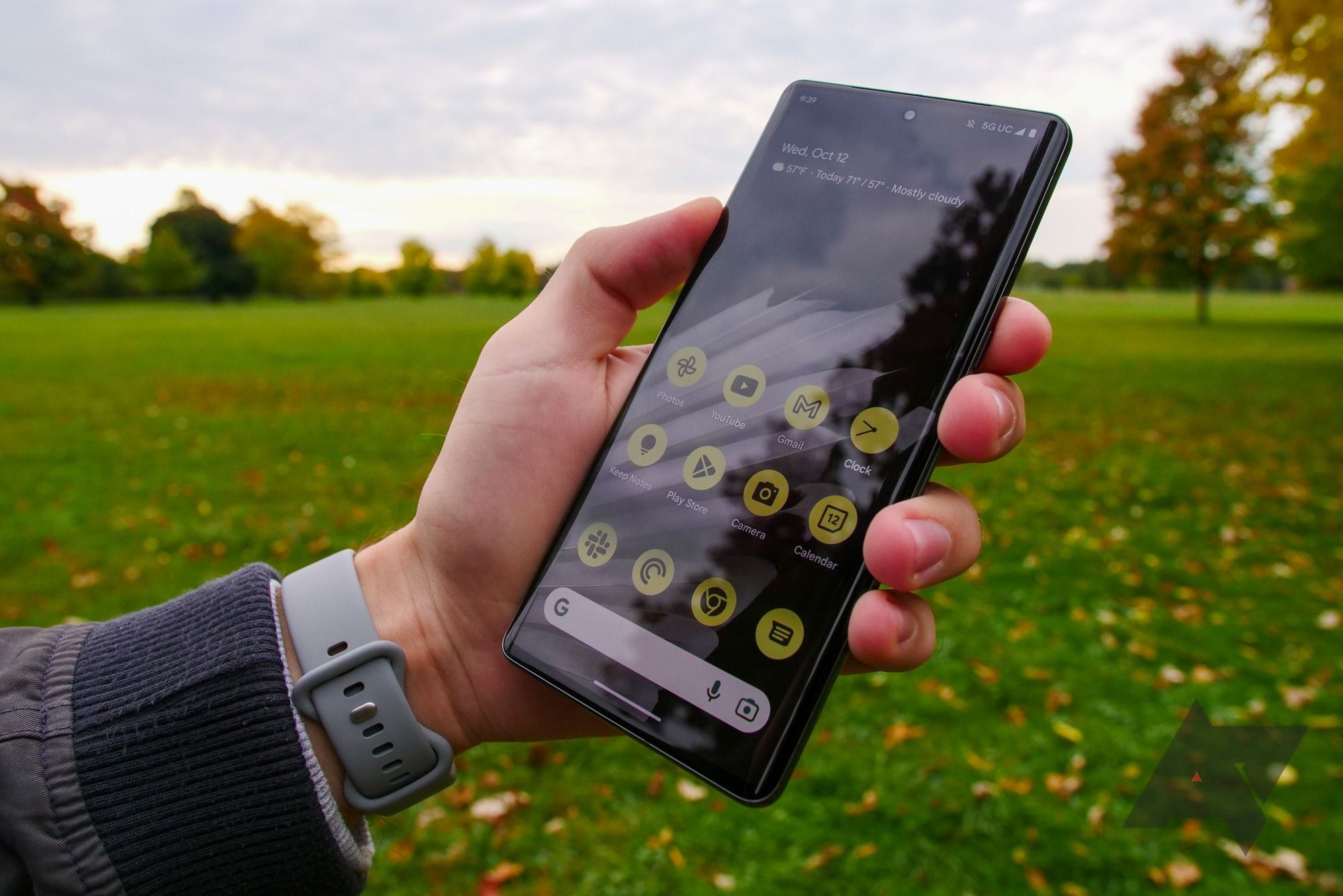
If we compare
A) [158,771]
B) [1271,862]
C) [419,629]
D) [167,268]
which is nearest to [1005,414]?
[419,629]

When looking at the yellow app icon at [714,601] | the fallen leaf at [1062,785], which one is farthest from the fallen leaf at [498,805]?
the fallen leaf at [1062,785]

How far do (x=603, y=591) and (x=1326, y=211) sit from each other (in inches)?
1408

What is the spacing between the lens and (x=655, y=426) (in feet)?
5.64

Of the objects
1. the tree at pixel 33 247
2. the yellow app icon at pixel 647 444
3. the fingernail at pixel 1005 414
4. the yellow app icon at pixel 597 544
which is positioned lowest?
the tree at pixel 33 247

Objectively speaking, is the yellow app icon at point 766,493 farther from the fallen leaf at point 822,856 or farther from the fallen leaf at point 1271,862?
the fallen leaf at point 1271,862

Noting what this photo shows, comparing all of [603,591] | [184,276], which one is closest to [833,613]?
[603,591]

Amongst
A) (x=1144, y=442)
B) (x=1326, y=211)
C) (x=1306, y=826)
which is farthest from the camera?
(x=1326, y=211)

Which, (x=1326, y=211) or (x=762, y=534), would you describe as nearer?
(x=762, y=534)

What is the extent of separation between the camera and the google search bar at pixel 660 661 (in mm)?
1467

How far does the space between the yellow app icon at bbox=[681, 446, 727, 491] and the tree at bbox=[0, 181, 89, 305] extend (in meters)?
64.0

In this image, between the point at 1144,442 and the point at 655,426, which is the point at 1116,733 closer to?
the point at 655,426

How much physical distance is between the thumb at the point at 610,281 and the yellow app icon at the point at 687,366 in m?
0.21

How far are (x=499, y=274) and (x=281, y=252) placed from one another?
225 feet

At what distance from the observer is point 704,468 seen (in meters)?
1.65
